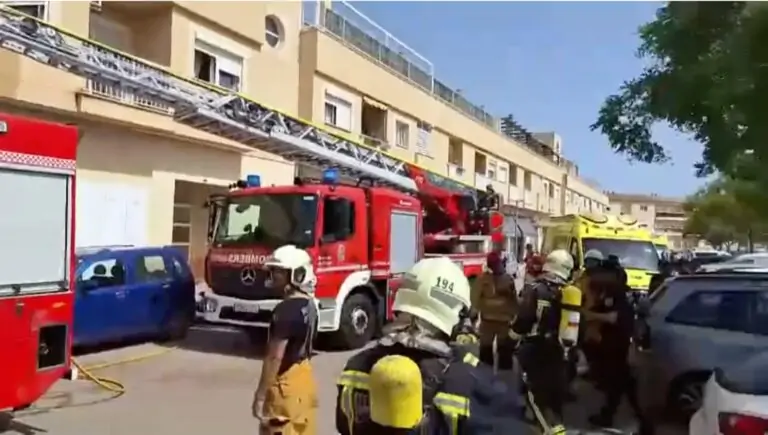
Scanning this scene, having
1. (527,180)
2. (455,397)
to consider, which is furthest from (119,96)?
(527,180)

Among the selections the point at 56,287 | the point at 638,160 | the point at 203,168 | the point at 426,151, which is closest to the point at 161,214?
the point at 203,168

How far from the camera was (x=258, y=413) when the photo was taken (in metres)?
4.48

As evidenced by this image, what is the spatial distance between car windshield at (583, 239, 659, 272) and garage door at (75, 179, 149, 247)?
904 centimetres

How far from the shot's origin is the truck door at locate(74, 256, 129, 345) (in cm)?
1036

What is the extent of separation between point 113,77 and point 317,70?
12190mm

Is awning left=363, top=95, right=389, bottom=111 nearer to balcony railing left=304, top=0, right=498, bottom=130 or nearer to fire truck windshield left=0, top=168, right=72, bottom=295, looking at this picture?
balcony railing left=304, top=0, right=498, bottom=130

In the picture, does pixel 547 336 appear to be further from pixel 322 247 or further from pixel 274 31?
pixel 274 31

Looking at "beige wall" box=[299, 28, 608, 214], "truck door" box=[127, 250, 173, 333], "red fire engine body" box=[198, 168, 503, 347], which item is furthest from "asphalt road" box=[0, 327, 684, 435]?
"beige wall" box=[299, 28, 608, 214]

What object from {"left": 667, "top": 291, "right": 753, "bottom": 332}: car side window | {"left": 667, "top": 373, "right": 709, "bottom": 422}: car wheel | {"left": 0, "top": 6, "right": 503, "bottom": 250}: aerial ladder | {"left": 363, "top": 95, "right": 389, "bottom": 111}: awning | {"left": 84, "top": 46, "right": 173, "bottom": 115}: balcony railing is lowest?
{"left": 667, "top": 373, "right": 709, "bottom": 422}: car wheel

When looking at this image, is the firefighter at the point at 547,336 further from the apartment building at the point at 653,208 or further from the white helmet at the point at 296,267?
the apartment building at the point at 653,208

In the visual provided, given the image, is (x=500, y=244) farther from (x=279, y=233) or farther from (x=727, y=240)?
(x=727, y=240)

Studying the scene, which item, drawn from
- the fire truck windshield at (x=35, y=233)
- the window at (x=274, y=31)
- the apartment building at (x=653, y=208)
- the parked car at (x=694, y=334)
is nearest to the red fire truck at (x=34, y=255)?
the fire truck windshield at (x=35, y=233)

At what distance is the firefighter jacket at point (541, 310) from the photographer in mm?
6137

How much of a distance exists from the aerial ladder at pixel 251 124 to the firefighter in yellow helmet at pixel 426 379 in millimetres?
8962
